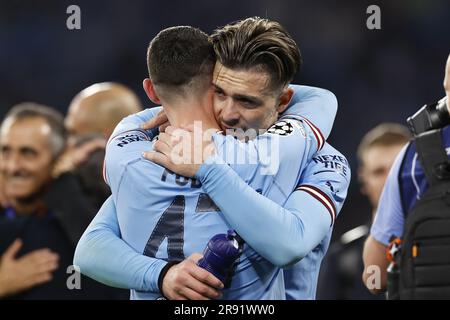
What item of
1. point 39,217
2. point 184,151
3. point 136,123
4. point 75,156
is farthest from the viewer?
point 75,156

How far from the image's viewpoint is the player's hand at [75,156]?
4.36 m

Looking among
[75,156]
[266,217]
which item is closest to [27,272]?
[75,156]

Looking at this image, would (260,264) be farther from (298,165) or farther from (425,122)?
(425,122)

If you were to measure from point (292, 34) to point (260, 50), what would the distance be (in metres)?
4.95

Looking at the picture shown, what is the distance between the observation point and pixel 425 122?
9.35 feet

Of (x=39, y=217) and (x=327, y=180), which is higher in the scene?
(x=327, y=180)

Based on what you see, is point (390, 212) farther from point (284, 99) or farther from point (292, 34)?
point (292, 34)

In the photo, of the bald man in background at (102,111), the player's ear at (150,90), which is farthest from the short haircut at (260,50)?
the bald man in background at (102,111)

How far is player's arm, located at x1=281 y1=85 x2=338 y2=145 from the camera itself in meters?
2.42

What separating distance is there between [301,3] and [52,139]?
3640mm

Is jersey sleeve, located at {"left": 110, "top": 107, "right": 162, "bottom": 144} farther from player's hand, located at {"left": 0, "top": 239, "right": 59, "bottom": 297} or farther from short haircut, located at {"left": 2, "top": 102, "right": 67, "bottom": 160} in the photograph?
short haircut, located at {"left": 2, "top": 102, "right": 67, "bottom": 160}

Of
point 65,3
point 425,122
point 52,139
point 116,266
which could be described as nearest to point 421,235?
point 425,122

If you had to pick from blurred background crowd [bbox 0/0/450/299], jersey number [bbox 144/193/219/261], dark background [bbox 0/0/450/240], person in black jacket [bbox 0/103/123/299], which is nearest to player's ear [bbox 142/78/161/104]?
jersey number [bbox 144/193/219/261]

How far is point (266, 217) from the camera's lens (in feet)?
6.84
